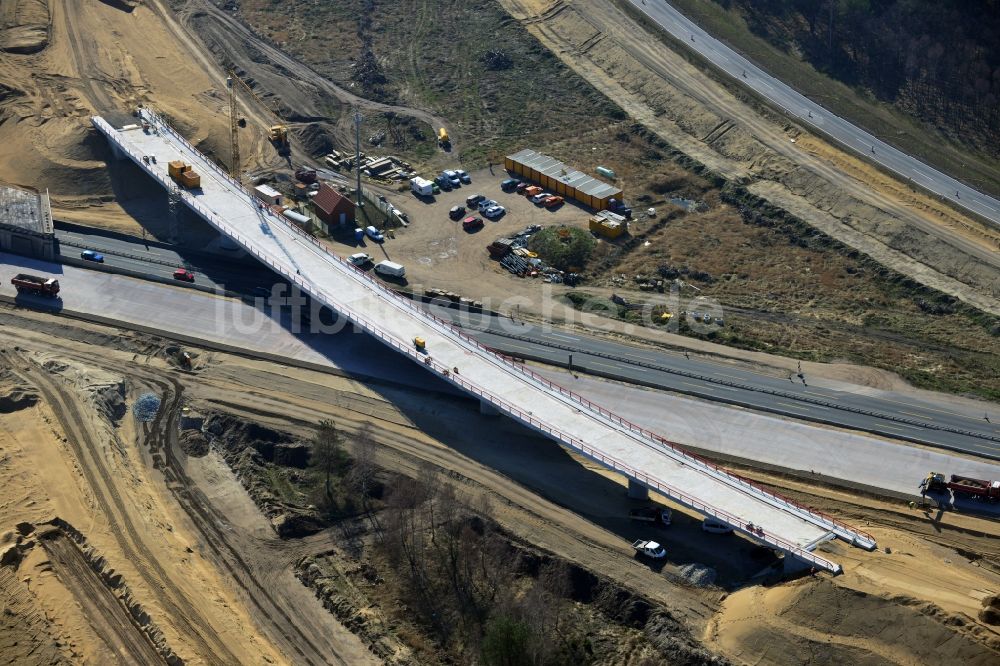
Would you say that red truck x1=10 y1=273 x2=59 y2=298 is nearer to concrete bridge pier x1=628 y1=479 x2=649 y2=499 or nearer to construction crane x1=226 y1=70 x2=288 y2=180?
construction crane x1=226 y1=70 x2=288 y2=180

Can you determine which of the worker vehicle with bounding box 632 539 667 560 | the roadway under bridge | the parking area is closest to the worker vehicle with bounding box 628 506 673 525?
the roadway under bridge

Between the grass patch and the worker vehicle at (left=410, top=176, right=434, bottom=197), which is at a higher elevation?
the grass patch

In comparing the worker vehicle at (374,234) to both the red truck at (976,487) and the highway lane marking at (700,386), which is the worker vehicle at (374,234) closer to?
the highway lane marking at (700,386)

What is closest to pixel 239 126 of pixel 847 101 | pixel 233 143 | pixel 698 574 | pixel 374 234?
pixel 233 143

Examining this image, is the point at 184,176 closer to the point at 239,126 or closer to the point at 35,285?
the point at 35,285

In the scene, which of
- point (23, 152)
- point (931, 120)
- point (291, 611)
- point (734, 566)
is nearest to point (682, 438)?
point (734, 566)
